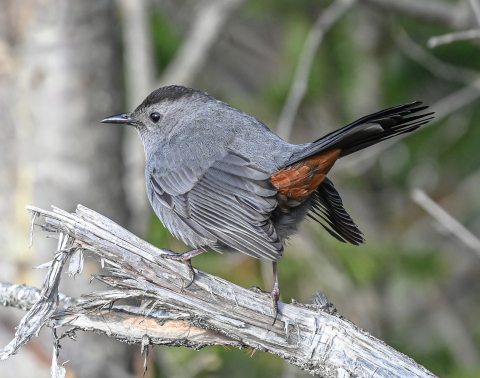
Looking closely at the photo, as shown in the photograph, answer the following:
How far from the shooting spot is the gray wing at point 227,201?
2.83 metres

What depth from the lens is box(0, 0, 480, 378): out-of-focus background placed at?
4125 mm

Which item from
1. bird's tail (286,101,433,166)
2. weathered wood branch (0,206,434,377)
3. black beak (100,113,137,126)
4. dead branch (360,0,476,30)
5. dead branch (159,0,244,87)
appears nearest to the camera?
weathered wood branch (0,206,434,377)

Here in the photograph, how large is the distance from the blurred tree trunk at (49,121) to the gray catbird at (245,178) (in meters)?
0.42

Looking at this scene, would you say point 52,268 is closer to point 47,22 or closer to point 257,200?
point 257,200

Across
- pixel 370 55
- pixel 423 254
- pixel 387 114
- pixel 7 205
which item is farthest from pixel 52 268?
pixel 370 55

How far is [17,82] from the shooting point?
4.21m

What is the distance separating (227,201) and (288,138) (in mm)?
2163

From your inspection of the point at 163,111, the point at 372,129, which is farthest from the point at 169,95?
the point at 372,129

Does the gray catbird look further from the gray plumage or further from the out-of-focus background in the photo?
the out-of-focus background

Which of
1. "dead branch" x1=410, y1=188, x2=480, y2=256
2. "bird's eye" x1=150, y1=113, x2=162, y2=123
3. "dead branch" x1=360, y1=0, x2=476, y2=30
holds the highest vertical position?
"dead branch" x1=360, y1=0, x2=476, y2=30

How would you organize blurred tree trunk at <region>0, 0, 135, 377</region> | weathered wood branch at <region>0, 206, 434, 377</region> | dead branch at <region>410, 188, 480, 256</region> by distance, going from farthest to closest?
1. blurred tree trunk at <region>0, 0, 135, 377</region>
2. dead branch at <region>410, 188, 480, 256</region>
3. weathered wood branch at <region>0, 206, 434, 377</region>

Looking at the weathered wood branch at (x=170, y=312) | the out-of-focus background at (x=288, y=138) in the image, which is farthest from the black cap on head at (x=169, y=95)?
the weathered wood branch at (x=170, y=312)

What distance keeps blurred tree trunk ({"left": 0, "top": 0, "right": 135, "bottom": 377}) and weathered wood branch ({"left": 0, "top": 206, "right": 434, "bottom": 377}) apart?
1608mm

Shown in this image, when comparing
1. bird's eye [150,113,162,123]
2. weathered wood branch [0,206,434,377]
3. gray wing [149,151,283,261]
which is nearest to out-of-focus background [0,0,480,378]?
bird's eye [150,113,162,123]
